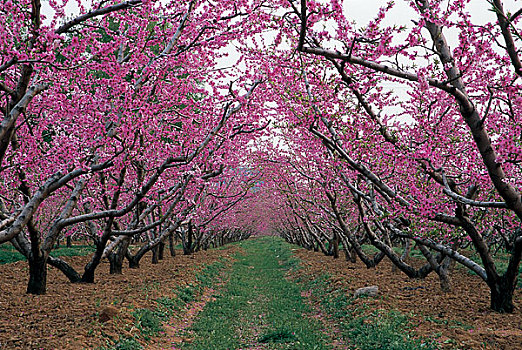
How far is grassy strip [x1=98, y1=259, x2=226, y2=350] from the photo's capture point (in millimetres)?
6875

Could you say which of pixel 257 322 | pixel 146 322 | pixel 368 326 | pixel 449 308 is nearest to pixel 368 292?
pixel 449 308

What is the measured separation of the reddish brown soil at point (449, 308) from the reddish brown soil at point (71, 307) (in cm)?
586

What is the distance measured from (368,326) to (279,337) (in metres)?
1.99

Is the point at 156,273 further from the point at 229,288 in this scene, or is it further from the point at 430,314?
the point at 430,314

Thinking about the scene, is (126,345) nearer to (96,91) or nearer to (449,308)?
(96,91)

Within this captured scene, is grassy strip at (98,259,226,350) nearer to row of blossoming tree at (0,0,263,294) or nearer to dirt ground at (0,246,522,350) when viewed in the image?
dirt ground at (0,246,522,350)

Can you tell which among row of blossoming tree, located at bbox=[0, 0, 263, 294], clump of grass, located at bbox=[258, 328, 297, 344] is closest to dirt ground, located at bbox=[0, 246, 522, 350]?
row of blossoming tree, located at bbox=[0, 0, 263, 294]

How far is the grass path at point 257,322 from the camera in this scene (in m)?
7.96

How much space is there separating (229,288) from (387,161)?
8862mm

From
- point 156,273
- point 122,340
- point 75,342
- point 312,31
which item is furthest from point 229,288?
point 312,31

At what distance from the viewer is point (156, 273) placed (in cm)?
1563

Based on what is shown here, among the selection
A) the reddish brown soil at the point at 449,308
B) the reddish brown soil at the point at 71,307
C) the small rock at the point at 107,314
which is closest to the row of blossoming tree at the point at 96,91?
the reddish brown soil at the point at 71,307

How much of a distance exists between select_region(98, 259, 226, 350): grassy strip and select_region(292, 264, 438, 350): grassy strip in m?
4.26

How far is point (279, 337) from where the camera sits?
27.2ft
